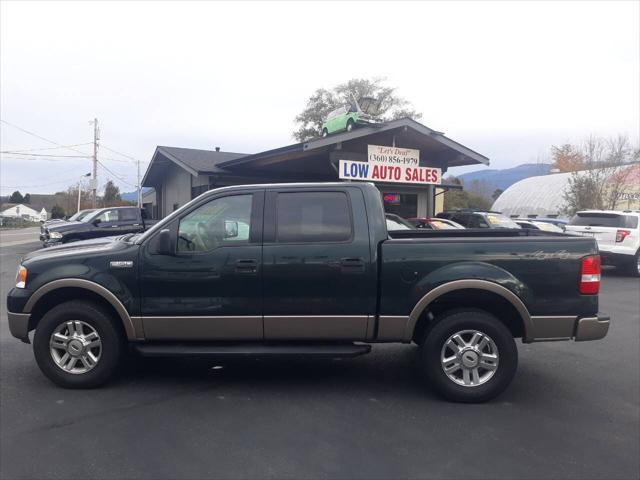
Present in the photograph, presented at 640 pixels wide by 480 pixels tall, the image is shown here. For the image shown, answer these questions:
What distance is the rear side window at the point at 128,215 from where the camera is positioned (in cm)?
1759

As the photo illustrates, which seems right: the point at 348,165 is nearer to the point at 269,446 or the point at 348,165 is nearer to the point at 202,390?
the point at 202,390

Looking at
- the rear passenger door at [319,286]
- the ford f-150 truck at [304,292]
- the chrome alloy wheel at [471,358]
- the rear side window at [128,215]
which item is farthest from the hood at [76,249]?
the rear side window at [128,215]

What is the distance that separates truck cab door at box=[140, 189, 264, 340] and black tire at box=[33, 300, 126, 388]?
346mm

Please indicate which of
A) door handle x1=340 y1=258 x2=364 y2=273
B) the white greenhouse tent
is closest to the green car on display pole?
door handle x1=340 y1=258 x2=364 y2=273

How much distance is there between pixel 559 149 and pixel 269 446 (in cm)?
6001

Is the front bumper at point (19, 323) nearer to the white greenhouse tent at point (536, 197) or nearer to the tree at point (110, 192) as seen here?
the white greenhouse tent at point (536, 197)

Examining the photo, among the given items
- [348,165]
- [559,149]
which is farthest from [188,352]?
[559,149]

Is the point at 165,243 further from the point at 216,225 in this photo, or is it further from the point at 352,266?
the point at 352,266

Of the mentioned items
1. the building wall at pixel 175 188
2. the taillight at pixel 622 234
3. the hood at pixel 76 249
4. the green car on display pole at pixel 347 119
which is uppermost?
the green car on display pole at pixel 347 119

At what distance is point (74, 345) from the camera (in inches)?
188

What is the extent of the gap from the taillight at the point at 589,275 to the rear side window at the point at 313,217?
2.04m

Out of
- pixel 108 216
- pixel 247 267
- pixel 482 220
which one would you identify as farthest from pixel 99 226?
pixel 247 267

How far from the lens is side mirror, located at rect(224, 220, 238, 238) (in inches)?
189

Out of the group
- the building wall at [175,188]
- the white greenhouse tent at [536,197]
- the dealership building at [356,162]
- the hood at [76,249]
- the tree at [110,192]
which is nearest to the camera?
the hood at [76,249]
